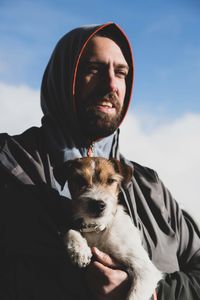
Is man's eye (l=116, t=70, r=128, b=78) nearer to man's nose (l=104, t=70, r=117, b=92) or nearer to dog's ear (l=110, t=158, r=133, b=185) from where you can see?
man's nose (l=104, t=70, r=117, b=92)

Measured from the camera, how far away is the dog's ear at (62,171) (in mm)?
3523

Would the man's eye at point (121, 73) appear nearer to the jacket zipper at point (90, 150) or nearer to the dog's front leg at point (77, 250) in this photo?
the jacket zipper at point (90, 150)

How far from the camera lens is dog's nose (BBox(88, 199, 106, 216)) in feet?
11.1

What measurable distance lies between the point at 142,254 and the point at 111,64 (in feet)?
6.03

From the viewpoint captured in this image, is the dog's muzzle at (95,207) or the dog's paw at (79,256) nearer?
the dog's paw at (79,256)

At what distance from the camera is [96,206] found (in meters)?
3.40

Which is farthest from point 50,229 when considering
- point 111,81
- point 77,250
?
point 111,81

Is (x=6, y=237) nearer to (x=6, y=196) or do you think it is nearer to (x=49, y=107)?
(x=6, y=196)

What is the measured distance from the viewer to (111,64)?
160 inches

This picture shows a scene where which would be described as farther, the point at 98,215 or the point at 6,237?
the point at 98,215

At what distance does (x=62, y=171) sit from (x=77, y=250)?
0.75 m

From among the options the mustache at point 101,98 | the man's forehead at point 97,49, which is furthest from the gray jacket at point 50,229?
the man's forehead at point 97,49

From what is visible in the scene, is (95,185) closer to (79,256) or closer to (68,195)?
(68,195)

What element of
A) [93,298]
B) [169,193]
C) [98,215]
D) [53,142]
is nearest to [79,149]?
[53,142]
